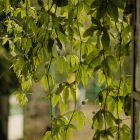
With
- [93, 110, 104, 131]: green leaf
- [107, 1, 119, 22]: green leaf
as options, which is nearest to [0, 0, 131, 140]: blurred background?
[93, 110, 104, 131]: green leaf

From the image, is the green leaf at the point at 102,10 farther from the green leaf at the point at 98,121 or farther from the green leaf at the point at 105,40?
the green leaf at the point at 98,121

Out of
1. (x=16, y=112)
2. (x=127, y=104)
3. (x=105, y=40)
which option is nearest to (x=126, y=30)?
(x=105, y=40)

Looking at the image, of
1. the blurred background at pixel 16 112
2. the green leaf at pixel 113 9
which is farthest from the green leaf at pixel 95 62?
the blurred background at pixel 16 112

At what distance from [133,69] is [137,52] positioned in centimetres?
5

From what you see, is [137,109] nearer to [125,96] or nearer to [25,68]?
[125,96]

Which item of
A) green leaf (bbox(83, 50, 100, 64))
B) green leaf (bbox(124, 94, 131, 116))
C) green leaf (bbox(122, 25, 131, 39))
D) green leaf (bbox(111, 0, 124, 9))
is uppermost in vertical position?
green leaf (bbox(111, 0, 124, 9))

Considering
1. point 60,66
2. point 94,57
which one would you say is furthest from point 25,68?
point 94,57

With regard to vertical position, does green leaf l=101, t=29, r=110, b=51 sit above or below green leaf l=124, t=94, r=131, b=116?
above

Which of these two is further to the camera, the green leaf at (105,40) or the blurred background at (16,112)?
the blurred background at (16,112)

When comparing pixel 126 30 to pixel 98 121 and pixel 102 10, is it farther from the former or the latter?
pixel 98 121

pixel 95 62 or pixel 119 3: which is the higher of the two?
pixel 119 3

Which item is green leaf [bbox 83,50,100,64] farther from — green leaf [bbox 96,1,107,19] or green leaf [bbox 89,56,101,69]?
green leaf [bbox 96,1,107,19]

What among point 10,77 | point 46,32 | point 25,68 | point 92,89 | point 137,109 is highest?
point 46,32

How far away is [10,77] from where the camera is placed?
2830 millimetres
